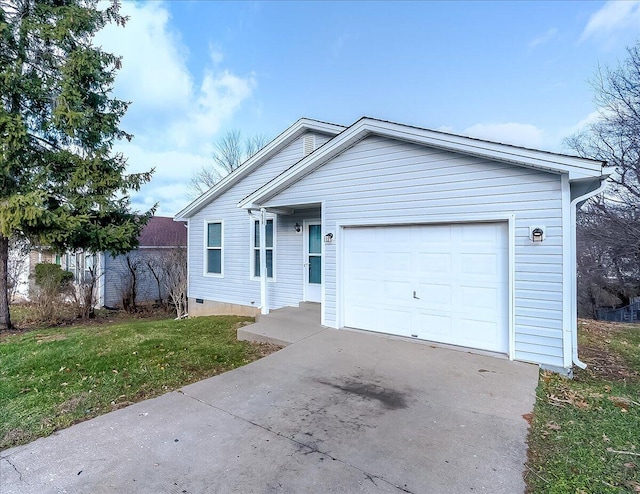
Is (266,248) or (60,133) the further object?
(266,248)

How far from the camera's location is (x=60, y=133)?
356 inches

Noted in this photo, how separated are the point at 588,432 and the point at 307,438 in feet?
8.92

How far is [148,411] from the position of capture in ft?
12.6

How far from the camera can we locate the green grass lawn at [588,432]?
2.61m

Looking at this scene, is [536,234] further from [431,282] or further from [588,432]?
[588,432]

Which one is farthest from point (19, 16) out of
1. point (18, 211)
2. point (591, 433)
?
point (591, 433)

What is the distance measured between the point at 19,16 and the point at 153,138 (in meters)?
8.76

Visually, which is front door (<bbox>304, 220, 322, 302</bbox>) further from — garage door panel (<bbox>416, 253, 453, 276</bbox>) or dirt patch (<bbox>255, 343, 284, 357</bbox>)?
garage door panel (<bbox>416, 253, 453, 276</bbox>)

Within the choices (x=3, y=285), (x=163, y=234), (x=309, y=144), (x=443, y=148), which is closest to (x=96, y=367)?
(x=3, y=285)

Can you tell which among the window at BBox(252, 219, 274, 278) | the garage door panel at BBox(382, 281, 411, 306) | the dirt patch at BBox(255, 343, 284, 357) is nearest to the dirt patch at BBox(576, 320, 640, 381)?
the garage door panel at BBox(382, 281, 411, 306)

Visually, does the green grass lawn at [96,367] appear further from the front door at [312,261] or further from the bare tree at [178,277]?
the bare tree at [178,277]

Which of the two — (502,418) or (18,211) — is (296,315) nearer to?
(502,418)

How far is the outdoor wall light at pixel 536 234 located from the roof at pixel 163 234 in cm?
1469

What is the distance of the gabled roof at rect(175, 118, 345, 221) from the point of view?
9.23 m
